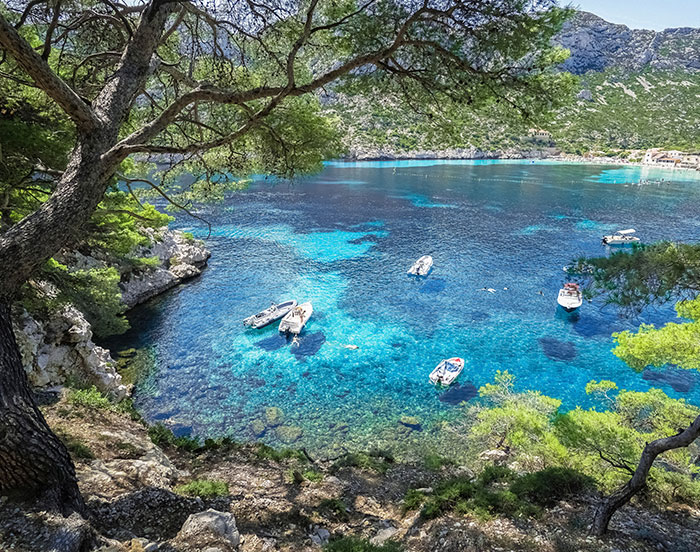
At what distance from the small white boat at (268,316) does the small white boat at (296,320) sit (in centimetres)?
102

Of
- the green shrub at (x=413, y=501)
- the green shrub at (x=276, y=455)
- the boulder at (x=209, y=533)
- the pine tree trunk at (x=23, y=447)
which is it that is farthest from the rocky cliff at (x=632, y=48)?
the pine tree trunk at (x=23, y=447)

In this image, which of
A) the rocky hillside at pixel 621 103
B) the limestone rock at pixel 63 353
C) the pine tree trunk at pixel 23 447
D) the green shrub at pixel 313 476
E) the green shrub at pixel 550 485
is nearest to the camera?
the pine tree trunk at pixel 23 447

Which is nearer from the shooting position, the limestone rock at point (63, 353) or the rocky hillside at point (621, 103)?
the limestone rock at point (63, 353)

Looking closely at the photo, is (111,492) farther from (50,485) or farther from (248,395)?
(248,395)

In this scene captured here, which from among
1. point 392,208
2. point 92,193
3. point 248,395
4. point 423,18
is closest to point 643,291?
point 423,18

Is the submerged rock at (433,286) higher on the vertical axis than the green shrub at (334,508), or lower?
lower

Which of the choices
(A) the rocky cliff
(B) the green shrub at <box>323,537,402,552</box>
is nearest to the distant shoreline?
(A) the rocky cliff

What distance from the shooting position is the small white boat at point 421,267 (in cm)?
3344

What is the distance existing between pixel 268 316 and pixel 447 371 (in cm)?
1193

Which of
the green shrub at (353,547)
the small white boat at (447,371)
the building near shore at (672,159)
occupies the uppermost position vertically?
the building near shore at (672,159)

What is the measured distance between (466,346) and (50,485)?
21.8 metres

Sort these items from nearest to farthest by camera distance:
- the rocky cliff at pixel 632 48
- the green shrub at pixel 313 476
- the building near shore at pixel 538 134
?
the building near shore at pixel 538 134, the green shrub at pixel 313 476, the rocky cliff at pixel 632 48

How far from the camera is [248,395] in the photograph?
18.9 meters

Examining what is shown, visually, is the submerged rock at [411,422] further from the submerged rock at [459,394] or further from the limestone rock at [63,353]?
the limestone rock at [63,353]
